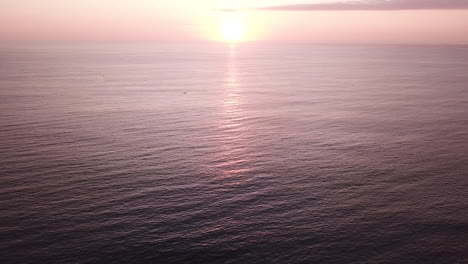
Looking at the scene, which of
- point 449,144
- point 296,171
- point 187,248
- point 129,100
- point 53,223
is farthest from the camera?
point 129,100

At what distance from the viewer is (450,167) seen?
85.0 meters

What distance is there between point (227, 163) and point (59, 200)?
35.2m


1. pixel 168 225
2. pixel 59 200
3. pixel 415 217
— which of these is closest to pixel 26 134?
pixel 59 200

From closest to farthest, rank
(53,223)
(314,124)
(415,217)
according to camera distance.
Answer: (53,223) < (415,217) < (314,124)

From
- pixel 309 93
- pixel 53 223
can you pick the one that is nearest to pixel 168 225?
pixel 53 223

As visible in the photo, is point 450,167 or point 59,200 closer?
point 59,200

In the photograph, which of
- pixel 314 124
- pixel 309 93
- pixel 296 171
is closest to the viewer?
pixel 296 171

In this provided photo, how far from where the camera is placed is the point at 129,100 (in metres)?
169

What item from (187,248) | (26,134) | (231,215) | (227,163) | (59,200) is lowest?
(187,248)

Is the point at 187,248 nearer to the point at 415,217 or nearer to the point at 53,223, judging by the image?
the point at 53,223

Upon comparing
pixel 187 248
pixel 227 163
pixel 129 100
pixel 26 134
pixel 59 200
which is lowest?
pixel 187 248

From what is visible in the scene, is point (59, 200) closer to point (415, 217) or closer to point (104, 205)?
point (104, 205)

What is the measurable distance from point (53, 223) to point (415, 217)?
55.7m

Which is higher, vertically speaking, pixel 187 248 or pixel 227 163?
pixel 227 163
